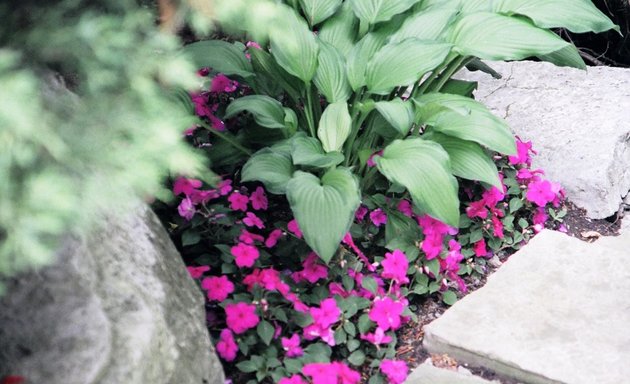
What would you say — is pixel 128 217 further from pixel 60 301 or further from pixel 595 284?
pixel 595 284

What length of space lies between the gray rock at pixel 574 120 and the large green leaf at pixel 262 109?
110 centimetres

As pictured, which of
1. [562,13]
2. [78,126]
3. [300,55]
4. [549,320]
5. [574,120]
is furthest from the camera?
[574,120]

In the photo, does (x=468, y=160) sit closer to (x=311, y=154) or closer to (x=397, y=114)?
(x=397, y=114)

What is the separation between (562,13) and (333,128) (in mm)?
868

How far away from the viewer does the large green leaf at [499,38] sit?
7.98 ft

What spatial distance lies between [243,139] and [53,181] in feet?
5.30

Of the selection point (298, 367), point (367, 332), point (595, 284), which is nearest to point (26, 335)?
point (298, 367)

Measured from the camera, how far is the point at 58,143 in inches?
40.4

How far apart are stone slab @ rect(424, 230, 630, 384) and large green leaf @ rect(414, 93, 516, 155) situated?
36 centimetres

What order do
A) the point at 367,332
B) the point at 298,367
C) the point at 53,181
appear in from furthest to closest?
the point at 367,332 → the point at 298,367 → the point at 53,181

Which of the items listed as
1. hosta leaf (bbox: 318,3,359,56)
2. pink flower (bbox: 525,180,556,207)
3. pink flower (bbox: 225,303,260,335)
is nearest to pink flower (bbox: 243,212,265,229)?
pink flower (bbox: 225,303,260,335)

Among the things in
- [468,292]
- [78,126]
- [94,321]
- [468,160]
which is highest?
[78,126]

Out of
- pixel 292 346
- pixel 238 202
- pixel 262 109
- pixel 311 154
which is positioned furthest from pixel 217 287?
pixel 262 109

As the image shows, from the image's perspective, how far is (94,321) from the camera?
1.39 metres
